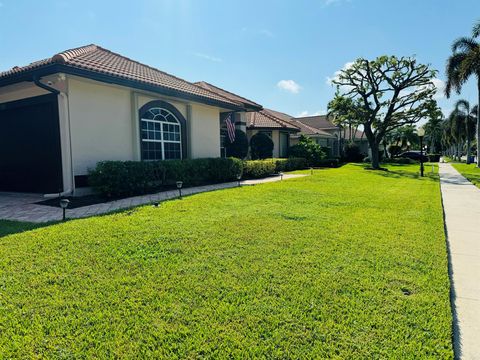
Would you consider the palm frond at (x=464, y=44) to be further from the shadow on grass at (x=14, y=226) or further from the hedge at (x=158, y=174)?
the shadow on grass at (x=14, y=226)

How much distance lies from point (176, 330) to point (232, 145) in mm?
17362

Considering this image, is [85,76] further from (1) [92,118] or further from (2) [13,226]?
(2) [13,226]

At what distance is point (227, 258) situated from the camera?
4.25m

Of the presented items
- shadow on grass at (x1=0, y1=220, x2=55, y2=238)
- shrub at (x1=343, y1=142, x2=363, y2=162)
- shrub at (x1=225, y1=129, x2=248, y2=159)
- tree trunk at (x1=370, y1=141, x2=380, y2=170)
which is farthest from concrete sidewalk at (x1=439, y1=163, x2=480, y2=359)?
shrub at (x1=343, y1=142, x2=363, y2=162)

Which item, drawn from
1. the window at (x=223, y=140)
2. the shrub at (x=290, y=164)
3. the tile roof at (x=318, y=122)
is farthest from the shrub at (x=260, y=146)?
the tile roof at (x=318, y=122)

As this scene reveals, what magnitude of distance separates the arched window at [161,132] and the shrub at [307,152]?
1501 cm

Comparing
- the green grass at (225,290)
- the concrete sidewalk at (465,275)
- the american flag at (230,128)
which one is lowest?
the concrete sidewalk at (465,275)

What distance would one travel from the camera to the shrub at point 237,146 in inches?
773

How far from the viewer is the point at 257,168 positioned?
1709 cm

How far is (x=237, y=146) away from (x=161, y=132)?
293 inches

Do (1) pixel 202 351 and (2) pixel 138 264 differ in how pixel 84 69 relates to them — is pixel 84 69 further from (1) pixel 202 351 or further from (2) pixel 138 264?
(1) pixel 202 351

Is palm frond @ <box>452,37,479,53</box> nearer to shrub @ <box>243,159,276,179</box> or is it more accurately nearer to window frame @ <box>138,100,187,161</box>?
shrub @ <box>243,159,276,179</box>

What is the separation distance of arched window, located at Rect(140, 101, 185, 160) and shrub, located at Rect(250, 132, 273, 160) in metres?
9.13

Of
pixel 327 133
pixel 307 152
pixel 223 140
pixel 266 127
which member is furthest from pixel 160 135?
pixel 327 133
